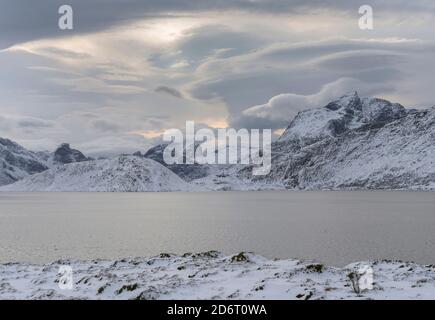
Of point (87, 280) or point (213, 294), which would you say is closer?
point (213, 294)

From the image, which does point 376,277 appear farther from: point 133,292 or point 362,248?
point 362,248

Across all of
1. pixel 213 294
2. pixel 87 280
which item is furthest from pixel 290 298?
pixel 87 280

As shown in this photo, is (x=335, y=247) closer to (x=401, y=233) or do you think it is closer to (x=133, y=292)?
(x=401, y=233)

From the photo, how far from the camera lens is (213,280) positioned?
34312mm

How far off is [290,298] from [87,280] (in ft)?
49.9

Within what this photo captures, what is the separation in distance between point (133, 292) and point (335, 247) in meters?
49.4

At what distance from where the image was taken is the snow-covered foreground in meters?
29.9

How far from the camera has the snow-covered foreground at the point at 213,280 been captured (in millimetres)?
29859

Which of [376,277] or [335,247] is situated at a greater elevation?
[376,277]
